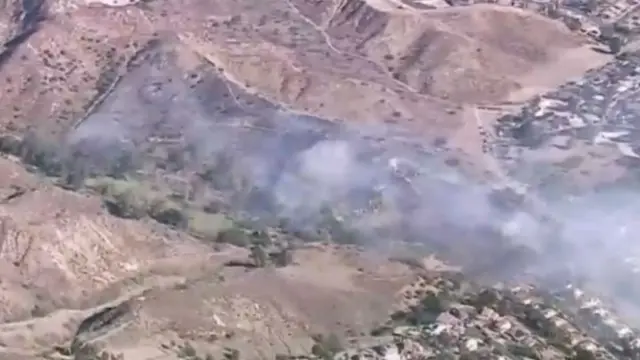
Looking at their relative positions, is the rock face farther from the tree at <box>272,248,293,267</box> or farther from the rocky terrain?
the tree at <box>272,248,293,267</box>

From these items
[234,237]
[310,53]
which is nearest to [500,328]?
[234,237]

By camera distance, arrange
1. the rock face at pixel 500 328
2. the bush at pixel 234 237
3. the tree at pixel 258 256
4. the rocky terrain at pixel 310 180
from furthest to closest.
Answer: the bush at pixel 234 237, the tree at pixel 258 256, the rocky terrain at pixel 310 180, the rock face at pixel 500 328

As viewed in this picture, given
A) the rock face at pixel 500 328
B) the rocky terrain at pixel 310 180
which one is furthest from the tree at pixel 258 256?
the rock face at pixel 500 328

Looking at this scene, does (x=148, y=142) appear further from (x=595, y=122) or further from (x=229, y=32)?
(x=595, y=122)

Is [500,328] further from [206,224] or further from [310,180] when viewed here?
[206,224]

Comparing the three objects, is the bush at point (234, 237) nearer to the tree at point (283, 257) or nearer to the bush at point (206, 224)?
the bush at point (206, 224)

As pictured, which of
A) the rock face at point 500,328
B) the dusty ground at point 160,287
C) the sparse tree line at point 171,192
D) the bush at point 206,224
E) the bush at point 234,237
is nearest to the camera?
the rock face at point 500,328

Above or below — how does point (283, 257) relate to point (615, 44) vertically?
below

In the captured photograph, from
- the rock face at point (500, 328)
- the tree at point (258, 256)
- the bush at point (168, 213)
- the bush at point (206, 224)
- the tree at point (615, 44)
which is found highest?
the rock face at point (500, 328)

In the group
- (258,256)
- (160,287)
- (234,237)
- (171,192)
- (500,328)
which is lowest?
(171,192)
